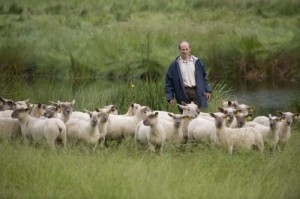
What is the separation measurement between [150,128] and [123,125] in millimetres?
1337

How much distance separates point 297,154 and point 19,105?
548 cm


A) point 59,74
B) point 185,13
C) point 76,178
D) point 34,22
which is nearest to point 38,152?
point 76,178

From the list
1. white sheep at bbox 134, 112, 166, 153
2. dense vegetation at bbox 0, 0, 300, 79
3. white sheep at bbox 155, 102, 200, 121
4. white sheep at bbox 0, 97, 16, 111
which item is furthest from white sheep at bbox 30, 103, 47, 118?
dense vegetation at bbox 0, 0, 300, 79

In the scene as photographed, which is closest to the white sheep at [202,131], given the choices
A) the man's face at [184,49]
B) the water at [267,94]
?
the man's face at [184,49]

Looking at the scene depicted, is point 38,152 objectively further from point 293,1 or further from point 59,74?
point 293,1

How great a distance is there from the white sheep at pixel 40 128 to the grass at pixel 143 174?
597mm

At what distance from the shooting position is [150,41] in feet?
107

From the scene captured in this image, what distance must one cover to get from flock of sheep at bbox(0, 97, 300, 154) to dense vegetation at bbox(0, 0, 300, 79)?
506 inches

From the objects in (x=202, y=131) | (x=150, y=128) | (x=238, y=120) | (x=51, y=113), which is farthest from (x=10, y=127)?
(x=238, y=120)

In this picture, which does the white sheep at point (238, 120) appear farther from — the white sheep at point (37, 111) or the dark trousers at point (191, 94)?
the white sheep at point (37, 111)

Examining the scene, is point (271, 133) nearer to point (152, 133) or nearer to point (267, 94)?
point (152, 133)

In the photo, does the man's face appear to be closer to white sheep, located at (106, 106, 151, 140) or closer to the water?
white sheep, located at (106, 106, 151, 140)

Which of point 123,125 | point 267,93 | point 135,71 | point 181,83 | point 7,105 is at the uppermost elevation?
point 181,83

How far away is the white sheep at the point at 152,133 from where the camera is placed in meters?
14.3
